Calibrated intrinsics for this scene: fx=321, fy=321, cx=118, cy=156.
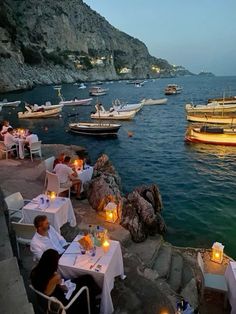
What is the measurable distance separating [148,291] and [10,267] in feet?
9.63

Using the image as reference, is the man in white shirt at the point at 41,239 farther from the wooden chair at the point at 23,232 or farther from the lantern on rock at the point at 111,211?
the lantern on rock at the point at 111,211

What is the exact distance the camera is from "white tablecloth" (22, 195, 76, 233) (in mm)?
8352

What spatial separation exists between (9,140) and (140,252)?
366 inches

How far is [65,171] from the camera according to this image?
424 inches

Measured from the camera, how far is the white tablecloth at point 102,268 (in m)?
5.84

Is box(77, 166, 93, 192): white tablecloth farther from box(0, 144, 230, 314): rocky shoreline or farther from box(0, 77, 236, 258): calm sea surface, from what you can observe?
box(0, 77, 236, 258): calm sea surface

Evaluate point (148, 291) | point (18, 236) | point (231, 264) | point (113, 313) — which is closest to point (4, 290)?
point (113, 313)

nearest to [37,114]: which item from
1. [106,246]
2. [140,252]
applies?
[140,252]

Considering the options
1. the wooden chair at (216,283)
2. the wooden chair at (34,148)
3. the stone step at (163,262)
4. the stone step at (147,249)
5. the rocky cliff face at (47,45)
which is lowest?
the wooden chair at (216,283)

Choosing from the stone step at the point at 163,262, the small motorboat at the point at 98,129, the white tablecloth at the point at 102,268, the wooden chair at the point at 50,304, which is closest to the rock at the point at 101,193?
the stone step at the point at 163,262

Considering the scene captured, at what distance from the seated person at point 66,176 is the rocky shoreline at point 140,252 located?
50 centimetres

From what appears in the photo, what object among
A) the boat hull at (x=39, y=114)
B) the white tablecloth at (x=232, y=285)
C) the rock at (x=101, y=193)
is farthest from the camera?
the boat hull at (x=39, y=114)

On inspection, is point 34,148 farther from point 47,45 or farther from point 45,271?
point 47,45

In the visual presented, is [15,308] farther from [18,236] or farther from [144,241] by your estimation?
[144,241]
